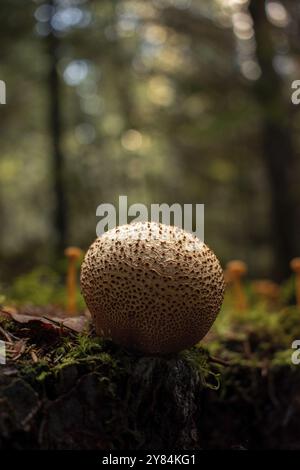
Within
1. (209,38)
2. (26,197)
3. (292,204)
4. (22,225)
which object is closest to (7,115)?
(209,38)

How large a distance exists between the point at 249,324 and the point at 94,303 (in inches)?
72.7

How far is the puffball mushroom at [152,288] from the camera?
192 cm

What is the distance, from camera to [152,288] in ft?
6.24

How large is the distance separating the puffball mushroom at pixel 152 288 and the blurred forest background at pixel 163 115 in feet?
12.3

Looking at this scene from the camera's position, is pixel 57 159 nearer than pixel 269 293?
No

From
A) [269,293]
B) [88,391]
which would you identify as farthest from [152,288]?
[269,293]

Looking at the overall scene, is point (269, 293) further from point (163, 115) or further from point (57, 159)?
point (163, 115)

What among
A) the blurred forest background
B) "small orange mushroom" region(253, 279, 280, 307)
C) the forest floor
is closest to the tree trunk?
the blurred forest background

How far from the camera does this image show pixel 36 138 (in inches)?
584

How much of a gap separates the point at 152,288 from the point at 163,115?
699 centimetres

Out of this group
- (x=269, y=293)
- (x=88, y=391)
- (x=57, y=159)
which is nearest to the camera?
(x=88, y=391)

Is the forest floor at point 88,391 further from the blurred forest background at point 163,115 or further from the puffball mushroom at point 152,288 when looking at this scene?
the blurred forest background at point 163,115

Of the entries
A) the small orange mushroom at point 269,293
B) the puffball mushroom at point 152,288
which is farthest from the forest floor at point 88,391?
the small orange mushroom at point 269,293
